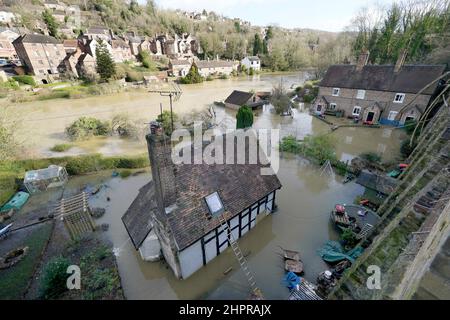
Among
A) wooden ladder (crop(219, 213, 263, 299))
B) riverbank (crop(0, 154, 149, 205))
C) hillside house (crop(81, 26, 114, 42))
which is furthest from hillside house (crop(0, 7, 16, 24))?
wooden ladder (crop(219, 213, 263, 299))

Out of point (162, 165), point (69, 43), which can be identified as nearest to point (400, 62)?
point (162, 165)

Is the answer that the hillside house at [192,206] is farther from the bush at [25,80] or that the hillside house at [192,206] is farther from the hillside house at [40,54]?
the hillside house at [40,54]

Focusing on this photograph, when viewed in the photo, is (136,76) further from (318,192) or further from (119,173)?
(318,192)

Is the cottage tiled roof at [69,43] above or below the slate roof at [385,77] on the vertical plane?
above

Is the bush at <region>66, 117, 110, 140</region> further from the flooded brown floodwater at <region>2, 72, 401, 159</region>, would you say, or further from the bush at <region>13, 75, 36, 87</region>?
the bush at <region>13, 75, 36, 87</region>

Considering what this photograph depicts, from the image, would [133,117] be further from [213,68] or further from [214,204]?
[213,68]

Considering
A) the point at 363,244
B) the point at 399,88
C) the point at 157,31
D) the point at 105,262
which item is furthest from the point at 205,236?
the point at 157,31

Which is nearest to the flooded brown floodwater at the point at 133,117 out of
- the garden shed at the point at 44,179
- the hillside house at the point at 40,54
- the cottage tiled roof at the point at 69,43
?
the garden shed at the point at 44,179
